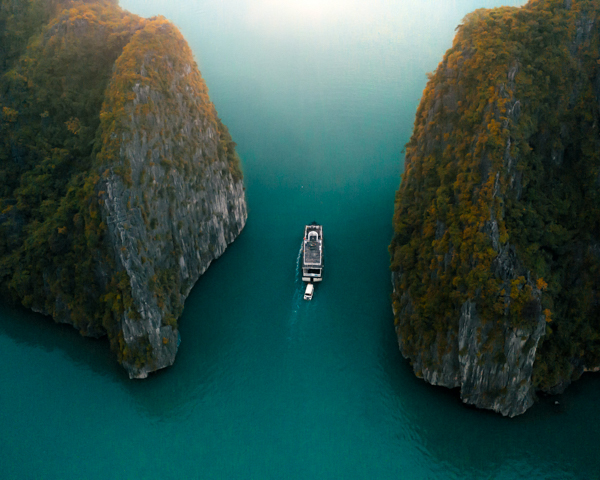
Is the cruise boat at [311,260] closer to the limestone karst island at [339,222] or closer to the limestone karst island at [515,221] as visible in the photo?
the limestone karst island at [339,222]

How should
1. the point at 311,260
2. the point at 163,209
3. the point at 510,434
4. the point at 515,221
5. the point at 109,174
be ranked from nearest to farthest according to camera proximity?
the point at 510,434, the point at 515,221, the point at 109,174, the point at 163,209, the point at 311,260

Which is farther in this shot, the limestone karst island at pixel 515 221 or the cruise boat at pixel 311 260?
the cruise boat at pixel 311 260

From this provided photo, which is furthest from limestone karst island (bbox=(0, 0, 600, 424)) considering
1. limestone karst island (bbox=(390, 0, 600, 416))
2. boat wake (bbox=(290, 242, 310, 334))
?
boat wake (bbox=(290, 242, 310, 334))

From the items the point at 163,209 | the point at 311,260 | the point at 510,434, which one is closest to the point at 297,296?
the point at 311,260

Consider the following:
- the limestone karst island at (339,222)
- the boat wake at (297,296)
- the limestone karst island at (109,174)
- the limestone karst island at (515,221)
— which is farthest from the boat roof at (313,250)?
the limestone karst island at (515,221)

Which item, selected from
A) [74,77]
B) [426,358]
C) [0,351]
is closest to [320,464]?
[426,358]

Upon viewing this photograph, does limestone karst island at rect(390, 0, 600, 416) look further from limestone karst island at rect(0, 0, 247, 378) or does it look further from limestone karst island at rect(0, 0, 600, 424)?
limestone karst island at rect(0, 0, 247, 378)

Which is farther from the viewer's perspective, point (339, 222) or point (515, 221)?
point (339, 222)

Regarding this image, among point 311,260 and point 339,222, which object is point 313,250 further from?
point 339,222
